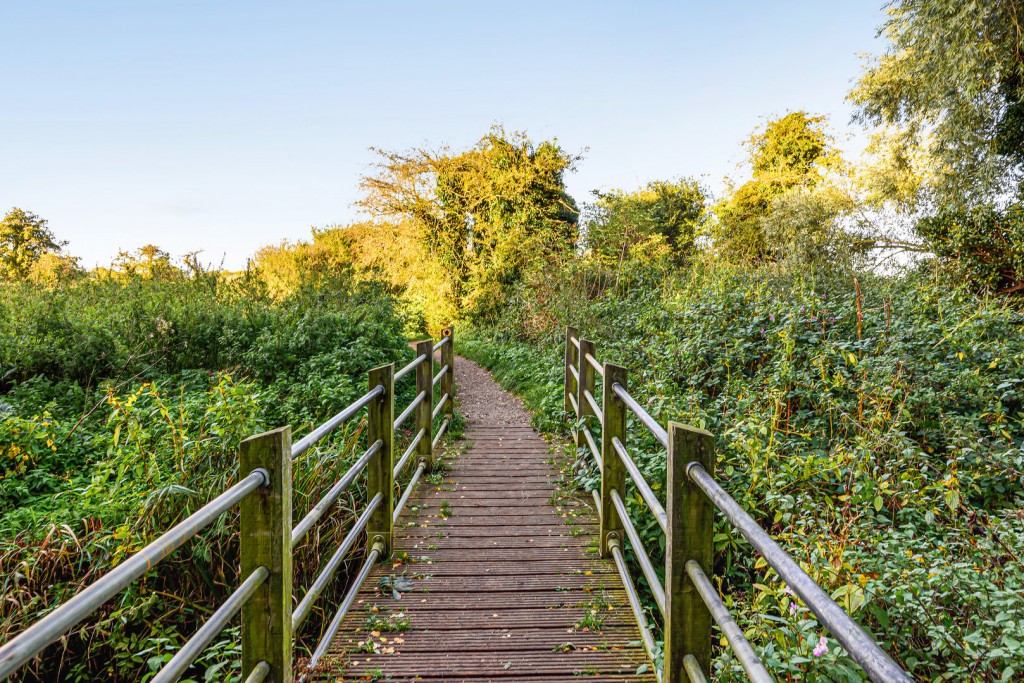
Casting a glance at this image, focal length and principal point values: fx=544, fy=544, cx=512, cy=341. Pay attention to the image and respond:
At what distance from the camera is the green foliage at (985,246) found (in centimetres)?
862

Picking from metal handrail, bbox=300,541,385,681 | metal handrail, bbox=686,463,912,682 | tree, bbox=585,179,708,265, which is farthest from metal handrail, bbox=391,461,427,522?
tree, bbox=585,179,708,265

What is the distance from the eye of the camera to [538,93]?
48.3 feet

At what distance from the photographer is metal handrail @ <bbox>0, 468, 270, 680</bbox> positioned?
696mm

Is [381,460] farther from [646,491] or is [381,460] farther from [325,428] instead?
[646,491]

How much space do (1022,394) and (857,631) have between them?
15.4 feet

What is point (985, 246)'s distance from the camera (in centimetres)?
906

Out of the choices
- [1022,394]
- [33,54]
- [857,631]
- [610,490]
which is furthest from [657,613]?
[33,54]

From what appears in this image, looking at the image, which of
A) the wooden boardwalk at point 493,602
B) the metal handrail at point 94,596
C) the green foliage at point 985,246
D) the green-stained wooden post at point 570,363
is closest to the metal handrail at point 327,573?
the wooden boardwalk at point 493,602

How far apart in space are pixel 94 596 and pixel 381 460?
2.12m

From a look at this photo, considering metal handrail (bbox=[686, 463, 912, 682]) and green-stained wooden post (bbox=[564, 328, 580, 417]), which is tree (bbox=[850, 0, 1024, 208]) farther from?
metal handrail (bbox=[686, 463, 912, 682])

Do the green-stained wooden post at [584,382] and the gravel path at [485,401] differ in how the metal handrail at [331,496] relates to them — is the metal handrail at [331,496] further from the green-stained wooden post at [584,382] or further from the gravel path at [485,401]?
the gravel path at [485,401]

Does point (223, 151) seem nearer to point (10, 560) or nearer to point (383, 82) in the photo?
point (383, 82)

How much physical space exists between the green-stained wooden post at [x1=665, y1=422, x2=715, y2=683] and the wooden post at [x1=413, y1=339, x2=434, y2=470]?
122 inches

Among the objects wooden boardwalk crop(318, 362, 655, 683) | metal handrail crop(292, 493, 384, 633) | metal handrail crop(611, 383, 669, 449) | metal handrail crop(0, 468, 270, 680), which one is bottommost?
wooden boardwalk crop(318, 362, 655, 683)
